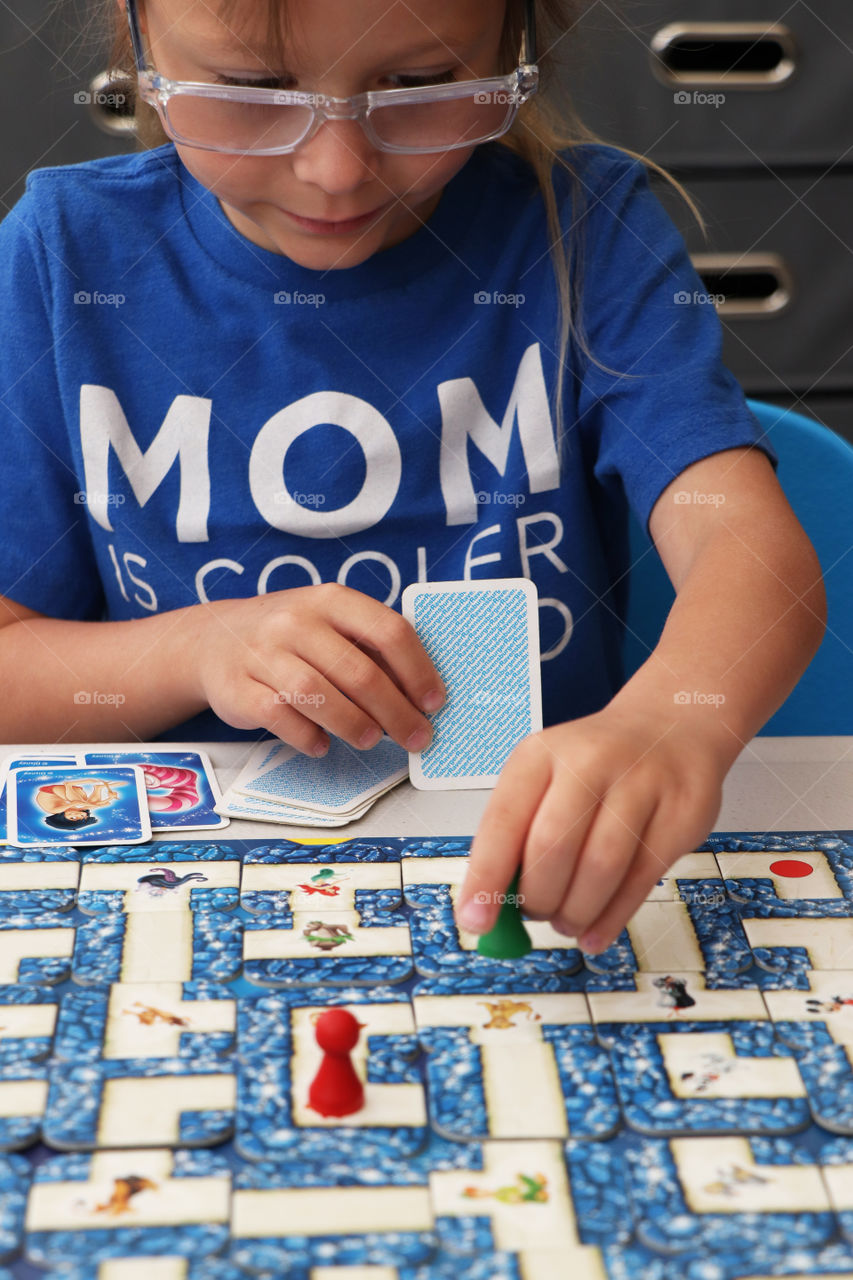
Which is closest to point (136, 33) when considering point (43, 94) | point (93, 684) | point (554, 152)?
point (554, 152)

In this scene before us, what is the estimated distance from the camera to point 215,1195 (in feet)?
1.76

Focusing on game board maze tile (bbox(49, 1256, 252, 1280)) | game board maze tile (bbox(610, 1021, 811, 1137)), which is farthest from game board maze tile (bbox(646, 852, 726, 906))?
game board maze tile (bbox(49, 1256, 252, 1280))

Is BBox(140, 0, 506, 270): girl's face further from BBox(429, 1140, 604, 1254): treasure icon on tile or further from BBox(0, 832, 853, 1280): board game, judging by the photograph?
BBox(429, 1140, 604, 1254): treasure icon on tile

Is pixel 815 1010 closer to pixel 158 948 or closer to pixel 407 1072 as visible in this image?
pixel 407 1072

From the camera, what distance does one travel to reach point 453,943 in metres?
0.70

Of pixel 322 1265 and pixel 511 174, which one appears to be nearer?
pixel 322 1265

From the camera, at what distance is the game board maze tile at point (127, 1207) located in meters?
0.51

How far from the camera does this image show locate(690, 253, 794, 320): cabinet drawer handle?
2.22 metres

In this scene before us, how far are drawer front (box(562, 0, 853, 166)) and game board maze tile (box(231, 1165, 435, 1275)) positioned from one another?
1850 millimetres

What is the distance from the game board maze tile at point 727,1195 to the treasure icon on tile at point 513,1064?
31mm

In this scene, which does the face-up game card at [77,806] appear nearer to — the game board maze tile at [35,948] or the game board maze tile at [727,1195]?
the game board maze tile at [35,948]

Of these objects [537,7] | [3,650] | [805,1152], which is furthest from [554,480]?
[805,1152]

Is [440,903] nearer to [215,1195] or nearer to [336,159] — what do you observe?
[215,1195]

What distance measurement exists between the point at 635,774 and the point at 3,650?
0.59 metres
